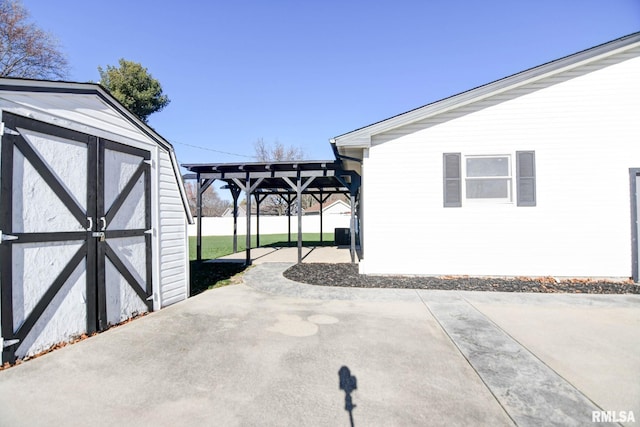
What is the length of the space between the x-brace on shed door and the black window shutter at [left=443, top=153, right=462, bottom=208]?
6015mm

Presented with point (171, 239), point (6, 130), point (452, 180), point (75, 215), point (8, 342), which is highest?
point (6, 130)

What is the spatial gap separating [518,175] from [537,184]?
1.50 ft

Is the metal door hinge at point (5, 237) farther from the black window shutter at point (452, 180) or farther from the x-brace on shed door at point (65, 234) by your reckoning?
the black window shutter at point (452, 180)

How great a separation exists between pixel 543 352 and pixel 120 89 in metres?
24.5

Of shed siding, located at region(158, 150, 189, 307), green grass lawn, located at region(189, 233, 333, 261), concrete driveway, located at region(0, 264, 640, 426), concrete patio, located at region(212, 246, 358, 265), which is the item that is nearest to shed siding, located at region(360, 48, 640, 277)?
concrete driveway, located at region(0, 264, 640, 426)

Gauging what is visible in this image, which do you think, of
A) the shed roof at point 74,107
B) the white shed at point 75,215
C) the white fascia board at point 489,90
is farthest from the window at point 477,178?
the shed roof at point 74,107

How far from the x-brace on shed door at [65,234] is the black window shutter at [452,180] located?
19.7 ft

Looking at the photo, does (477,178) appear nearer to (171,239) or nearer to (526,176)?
(526,176)

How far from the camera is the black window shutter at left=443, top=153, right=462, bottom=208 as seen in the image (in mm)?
6871

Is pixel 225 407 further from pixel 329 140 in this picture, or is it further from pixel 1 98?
pixel 329 140

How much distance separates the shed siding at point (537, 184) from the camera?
658 cm

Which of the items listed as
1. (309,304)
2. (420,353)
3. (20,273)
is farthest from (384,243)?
(20,273)

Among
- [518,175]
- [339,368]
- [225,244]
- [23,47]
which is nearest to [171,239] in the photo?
A: [339,368]

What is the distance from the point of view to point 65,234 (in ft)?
11.8
